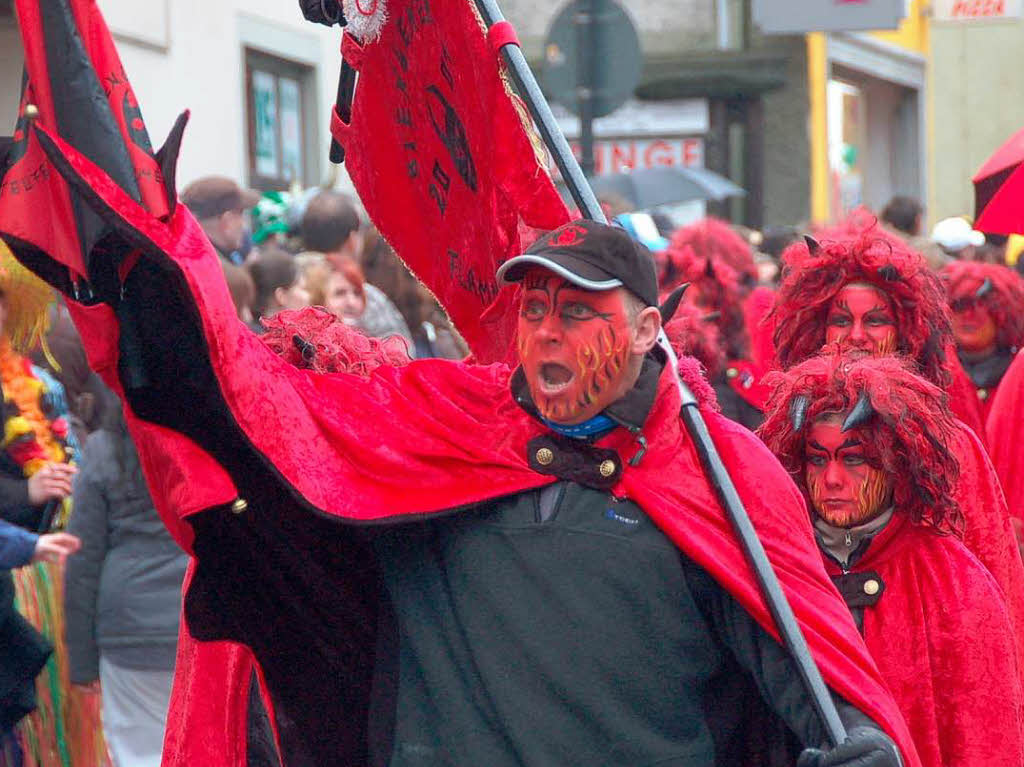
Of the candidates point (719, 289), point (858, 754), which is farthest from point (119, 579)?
point (858, 754)

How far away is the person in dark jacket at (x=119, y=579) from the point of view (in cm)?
661

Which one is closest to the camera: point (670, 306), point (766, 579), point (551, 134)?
point (766, 579)

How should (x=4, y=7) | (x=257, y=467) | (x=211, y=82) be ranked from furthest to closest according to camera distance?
(x=211, y=82), (x=4, y=7), (x=257, y=467)

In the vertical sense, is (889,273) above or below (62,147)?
below

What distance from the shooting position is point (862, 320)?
6.11 m

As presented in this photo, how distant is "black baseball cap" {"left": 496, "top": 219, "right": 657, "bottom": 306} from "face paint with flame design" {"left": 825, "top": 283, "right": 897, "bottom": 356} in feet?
7.24

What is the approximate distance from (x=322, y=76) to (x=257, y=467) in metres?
11.9

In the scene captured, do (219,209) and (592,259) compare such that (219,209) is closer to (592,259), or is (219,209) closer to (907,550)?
(907,550)

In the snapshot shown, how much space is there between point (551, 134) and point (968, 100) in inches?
1026

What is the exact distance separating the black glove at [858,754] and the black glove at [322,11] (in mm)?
1778

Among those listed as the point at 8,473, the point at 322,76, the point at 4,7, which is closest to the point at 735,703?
the point at 8,473

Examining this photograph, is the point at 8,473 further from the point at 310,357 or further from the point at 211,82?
the point at 211,82

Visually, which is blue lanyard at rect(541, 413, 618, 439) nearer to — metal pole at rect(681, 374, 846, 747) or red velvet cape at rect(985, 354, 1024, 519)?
metal pole at rect(681, 374, 846, 747)

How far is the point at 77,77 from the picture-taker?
347 centimetres
